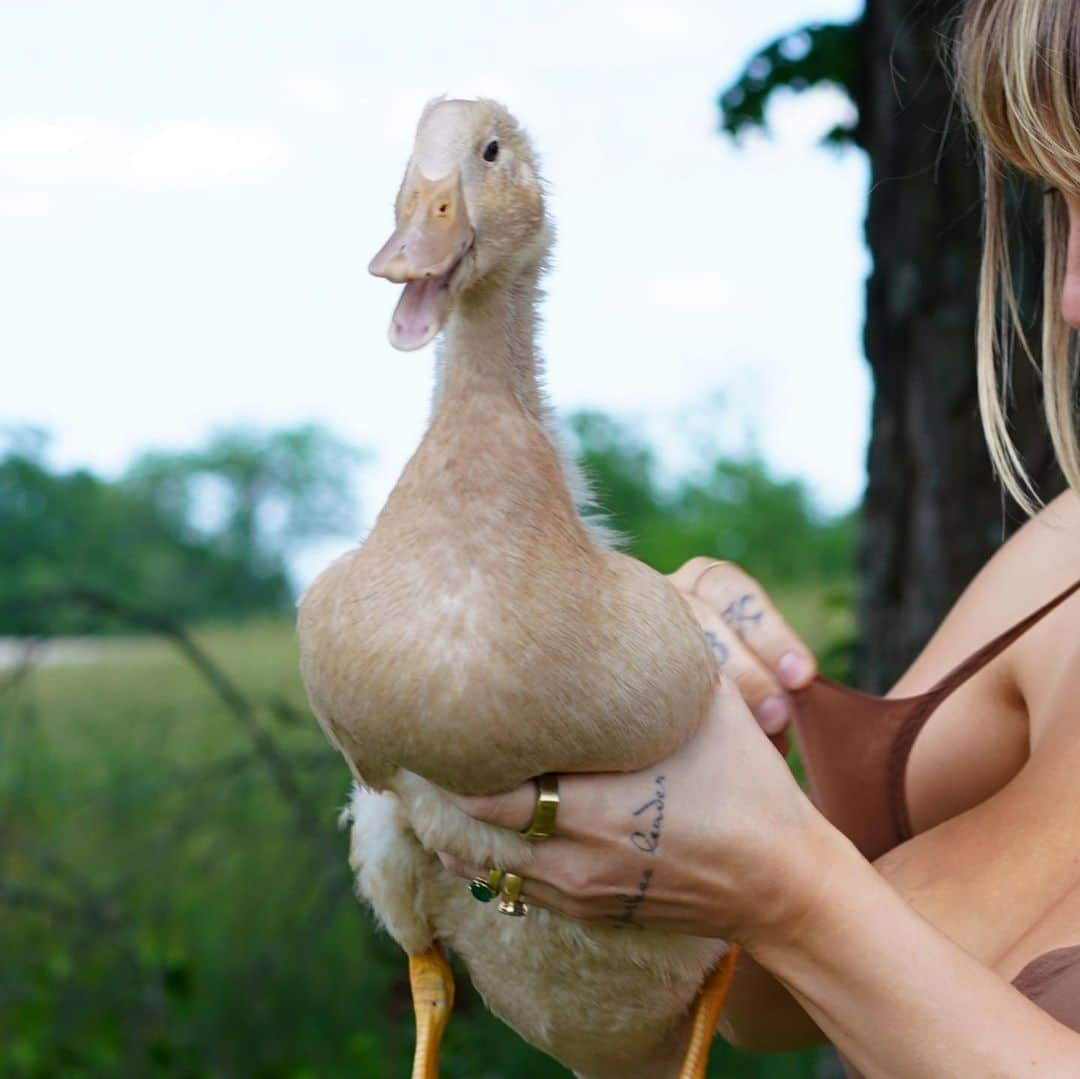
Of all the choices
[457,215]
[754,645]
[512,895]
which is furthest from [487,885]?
[457,215]

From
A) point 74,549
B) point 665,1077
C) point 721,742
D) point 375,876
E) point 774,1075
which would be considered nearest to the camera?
point 721,742

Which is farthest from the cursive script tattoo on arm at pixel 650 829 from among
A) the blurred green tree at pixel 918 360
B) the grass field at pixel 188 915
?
the grass field at pixel 188 915

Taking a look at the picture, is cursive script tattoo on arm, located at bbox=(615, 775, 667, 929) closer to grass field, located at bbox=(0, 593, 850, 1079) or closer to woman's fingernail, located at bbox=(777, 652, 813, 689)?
woman's fingernail, located at bbox=(777, 652, 813, 689)

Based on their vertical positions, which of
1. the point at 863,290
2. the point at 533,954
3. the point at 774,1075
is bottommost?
the point at 774,1075

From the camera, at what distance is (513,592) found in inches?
59.6

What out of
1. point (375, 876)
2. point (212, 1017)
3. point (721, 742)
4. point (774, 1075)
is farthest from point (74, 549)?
point (721, 742)

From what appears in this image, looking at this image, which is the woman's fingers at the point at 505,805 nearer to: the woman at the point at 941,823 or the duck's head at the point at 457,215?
the woman at the point at 941,823

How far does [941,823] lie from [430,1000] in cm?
70

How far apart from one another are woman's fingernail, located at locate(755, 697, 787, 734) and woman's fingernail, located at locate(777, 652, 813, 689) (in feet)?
0.09

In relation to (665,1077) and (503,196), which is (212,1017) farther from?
(503,196)

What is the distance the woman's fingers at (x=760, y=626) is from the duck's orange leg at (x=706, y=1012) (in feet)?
1.15

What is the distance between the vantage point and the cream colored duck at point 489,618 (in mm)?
1471

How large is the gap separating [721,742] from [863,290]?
188 centimetres

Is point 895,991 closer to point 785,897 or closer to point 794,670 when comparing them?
point 785,897
